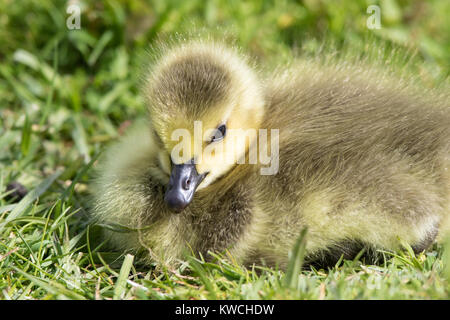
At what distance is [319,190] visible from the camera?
5.52ft

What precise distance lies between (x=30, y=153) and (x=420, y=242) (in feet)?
4.91

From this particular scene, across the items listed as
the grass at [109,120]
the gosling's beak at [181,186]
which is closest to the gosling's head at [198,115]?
the gosling's beak at [181,186]

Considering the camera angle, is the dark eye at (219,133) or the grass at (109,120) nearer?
the grass at (109,120)

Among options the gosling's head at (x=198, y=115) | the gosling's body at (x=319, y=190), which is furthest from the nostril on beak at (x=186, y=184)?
the gosling's body at (x=319, y=190)

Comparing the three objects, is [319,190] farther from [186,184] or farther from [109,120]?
[109,120]

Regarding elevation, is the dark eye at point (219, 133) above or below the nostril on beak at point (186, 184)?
above

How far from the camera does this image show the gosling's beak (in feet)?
5.36

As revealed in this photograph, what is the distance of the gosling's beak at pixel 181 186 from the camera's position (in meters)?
1.63

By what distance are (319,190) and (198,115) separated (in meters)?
0.39

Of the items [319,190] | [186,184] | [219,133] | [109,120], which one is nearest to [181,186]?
[186,184]

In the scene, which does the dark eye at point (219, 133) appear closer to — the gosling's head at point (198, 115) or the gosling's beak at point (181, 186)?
the gosling's head at point (198, 115)

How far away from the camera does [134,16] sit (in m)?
2.91
